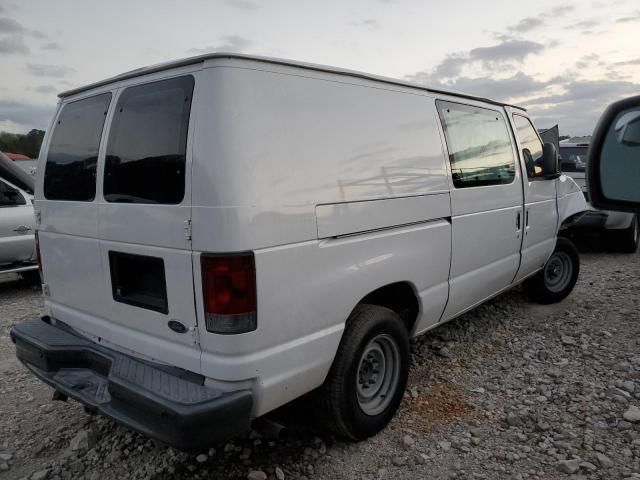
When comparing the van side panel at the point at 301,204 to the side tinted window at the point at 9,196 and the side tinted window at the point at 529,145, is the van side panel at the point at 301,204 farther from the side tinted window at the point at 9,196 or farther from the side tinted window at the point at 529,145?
the side tinted window at the point at 9,196

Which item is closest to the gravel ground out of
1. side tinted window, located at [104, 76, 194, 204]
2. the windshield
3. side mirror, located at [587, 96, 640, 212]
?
side tinted window, located at [104, 76, 194, 204]

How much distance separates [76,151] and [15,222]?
4473mm

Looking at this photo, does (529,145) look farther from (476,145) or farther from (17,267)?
(17,267)

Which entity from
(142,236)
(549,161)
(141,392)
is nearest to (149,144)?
(142,236)

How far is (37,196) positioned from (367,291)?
2.29m

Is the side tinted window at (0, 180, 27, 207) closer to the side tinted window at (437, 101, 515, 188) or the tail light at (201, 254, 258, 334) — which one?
the tail light at (201, 254, 258, 334)

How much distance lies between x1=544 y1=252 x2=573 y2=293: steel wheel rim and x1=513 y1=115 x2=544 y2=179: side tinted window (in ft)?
4.23

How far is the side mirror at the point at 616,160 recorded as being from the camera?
1707 mm

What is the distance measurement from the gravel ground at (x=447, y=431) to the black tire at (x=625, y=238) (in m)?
4.05

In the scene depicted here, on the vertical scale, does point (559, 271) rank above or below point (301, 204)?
below

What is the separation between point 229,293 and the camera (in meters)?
2.18

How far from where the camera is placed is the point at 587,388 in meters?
3.54

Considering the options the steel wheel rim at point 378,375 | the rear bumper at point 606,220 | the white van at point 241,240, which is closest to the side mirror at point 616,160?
the white van at point 241,240

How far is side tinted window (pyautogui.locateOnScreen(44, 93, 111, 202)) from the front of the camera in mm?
2791
